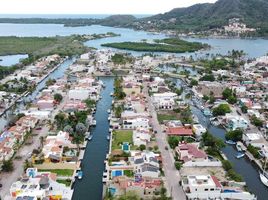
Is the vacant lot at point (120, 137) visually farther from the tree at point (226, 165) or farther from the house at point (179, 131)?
the tree at point (226, 165)

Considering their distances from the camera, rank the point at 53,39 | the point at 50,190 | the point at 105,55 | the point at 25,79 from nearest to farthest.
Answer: the point at 50,190 → the point at 25,79 → the point at 105,55 → the point at 53,39

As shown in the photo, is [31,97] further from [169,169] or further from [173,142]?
[169,169]

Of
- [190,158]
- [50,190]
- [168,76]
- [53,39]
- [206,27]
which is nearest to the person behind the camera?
[50,190]

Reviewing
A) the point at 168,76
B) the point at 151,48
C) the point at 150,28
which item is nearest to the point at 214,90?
the point at 168,76

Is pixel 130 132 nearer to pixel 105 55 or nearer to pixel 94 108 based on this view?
pixel 94 108

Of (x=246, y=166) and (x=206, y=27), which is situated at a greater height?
(x=206, y=27)

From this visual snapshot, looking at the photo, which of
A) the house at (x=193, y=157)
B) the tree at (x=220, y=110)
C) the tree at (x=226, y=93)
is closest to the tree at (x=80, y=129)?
the house at (x=193, y=157)
